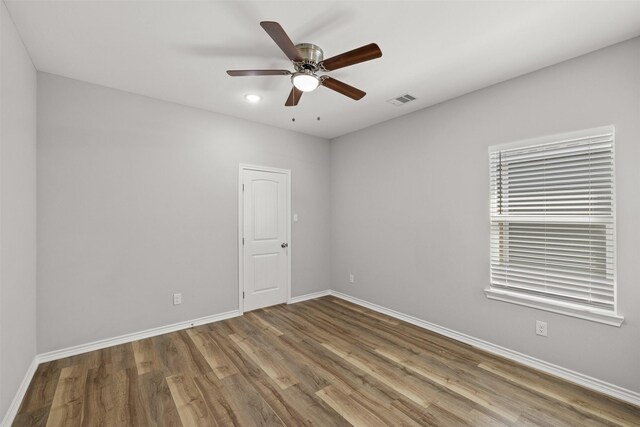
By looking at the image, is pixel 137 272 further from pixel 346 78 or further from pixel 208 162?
pixel 346 78

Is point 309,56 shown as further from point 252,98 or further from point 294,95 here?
point 252,98

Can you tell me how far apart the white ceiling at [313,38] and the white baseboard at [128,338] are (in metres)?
2.67

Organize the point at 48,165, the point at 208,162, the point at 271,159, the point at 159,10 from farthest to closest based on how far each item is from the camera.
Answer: the point at 271,159
the point at 208,162
the point at 48,165
the point at 159,10

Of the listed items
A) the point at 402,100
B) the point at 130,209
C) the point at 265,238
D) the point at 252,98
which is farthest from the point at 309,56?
the point at 265,238

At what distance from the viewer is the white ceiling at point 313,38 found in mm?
1905

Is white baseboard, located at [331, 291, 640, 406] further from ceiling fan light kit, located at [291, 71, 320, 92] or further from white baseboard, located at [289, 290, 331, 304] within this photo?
ceiling fan light kit, located at [291, 71, 320, 92]

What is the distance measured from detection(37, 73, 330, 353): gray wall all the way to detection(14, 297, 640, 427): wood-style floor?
0.42 metres

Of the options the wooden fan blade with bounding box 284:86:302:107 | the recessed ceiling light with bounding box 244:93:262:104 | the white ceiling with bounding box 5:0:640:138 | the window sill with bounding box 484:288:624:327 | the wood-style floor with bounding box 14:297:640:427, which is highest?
the white ceiling with bounding box 5:0:640:138

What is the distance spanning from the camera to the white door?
405 cm

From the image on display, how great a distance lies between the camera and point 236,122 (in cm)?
394

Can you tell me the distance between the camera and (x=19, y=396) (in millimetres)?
2109

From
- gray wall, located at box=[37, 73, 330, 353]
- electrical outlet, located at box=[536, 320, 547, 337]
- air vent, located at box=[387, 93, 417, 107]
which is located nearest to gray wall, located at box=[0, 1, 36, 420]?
gray wall, located at box=[37, 73, 330, 353]

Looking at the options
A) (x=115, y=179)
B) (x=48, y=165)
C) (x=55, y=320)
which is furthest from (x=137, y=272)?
(x=48, y=165)

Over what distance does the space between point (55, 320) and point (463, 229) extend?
423cm
